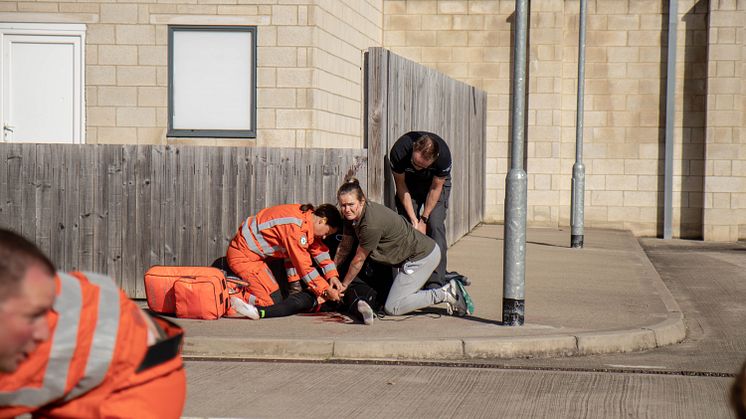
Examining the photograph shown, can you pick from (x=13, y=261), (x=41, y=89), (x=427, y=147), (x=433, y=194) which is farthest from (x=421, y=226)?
(x=13, y=261)

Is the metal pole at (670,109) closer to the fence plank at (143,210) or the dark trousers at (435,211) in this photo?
the dark trousers at (435,211)

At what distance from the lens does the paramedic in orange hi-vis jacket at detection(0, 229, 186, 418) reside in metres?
2.77

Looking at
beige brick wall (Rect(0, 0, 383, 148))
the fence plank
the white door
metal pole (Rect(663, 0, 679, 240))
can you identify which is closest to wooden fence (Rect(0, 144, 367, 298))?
the fence plank

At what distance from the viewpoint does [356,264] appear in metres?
9.47

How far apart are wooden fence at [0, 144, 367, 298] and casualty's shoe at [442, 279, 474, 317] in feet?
5.62

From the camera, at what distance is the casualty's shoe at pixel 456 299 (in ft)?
32.2

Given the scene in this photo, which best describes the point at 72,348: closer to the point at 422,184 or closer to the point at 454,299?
the point at 454,299

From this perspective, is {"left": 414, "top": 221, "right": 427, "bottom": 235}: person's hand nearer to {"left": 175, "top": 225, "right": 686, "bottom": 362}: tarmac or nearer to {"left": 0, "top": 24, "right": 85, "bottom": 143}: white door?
{"left": 175, "top": 225, "right": 686, "bottom": 362}: tarmac

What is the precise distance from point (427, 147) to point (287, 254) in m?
1.61

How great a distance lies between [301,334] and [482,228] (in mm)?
12188

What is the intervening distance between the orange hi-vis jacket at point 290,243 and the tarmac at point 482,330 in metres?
0.43

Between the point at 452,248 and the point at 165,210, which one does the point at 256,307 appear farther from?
the point at 452,248

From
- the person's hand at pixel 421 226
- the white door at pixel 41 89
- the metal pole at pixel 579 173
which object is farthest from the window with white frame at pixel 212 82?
the metal pole at pixel 579 173

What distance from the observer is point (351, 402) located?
270 inches
